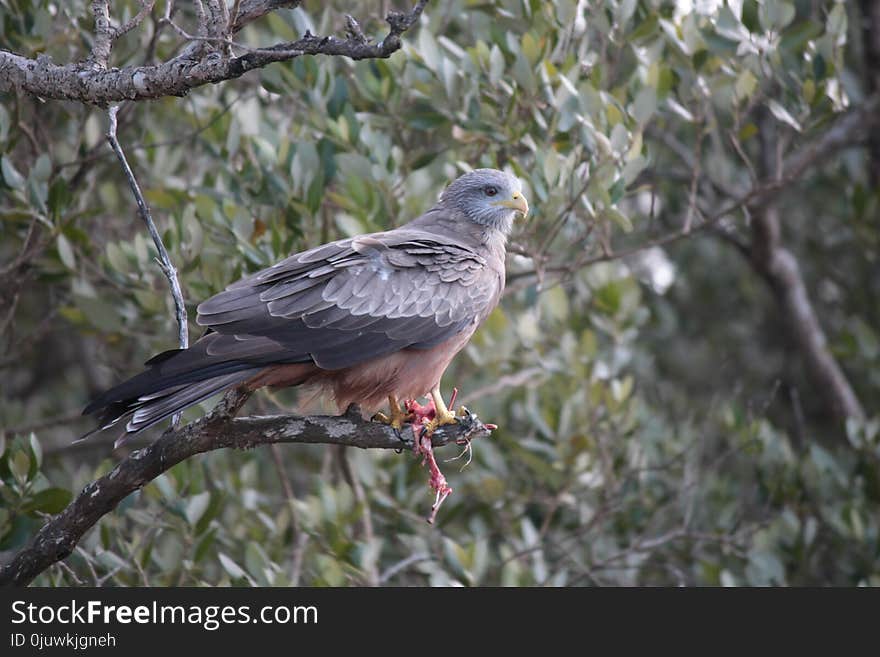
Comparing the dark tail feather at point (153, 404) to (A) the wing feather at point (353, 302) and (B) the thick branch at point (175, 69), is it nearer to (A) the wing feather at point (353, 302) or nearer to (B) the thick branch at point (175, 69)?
(A) the wing feather at point (353, 302)

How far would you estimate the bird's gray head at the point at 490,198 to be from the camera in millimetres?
5797

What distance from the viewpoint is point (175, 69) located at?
3.77 meters

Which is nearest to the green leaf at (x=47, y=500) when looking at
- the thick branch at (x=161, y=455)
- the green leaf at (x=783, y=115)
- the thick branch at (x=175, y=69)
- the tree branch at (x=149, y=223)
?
the thick branch at (x=161, y=455)

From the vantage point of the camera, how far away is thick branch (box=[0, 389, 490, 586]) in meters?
4.17

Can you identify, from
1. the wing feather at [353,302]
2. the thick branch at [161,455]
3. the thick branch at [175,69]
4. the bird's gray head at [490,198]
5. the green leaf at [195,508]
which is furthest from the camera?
the bird's gray head at [490,198]

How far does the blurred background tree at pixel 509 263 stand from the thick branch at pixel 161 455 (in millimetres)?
787

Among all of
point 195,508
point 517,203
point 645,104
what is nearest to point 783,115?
point 645,104

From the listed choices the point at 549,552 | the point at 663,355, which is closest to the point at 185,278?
the point at 549,552

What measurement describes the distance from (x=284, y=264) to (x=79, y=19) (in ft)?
7.96

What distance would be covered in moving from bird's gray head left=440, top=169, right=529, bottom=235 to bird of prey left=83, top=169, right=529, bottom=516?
1.19 ft

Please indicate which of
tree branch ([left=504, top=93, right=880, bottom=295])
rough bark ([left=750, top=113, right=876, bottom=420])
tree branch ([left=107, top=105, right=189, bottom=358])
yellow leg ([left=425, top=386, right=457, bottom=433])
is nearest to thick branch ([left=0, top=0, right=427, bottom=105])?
tree branch ([left=107, top=105, right=189, bottom=358])

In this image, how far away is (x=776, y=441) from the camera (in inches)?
299

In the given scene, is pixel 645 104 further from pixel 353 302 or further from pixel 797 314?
pixel 797 314

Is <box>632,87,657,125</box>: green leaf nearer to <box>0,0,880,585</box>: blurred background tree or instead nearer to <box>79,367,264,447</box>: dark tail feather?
<box>0,0,880,585</box>: blurred background tree
